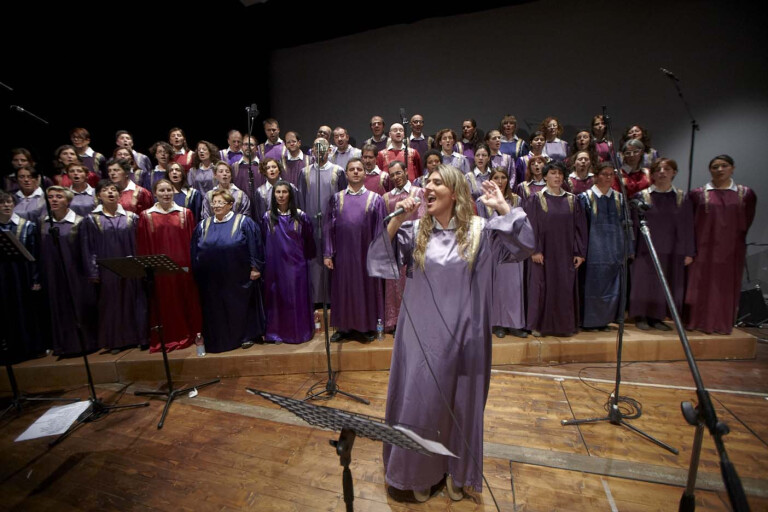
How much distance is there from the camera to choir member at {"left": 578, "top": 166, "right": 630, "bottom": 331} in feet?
13.9

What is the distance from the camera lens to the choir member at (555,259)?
4.18 metres

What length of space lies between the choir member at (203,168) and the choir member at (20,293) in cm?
193

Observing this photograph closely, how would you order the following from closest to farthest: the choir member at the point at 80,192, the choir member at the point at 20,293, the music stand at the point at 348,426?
the music stand at the point at 348,426 < the choir member at the point at 20,293 < the choir member at the point at 80,192

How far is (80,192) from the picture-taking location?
4531mm

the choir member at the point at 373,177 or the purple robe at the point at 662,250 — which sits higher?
the choir member at the point at 373,177

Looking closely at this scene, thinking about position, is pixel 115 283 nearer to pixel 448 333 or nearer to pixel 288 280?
pixel 288 280

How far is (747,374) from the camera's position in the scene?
12.0ft

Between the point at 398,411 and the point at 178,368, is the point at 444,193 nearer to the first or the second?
the point at 398,411

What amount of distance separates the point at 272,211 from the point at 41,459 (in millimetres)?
2805

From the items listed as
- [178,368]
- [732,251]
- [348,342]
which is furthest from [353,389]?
[732,251]

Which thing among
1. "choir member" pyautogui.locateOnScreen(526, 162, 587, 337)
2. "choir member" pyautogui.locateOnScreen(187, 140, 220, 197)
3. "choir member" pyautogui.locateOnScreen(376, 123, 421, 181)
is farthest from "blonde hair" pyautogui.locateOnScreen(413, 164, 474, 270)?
"choir member" pyautogui.locateOnScreen(187, 140, 220, 197)

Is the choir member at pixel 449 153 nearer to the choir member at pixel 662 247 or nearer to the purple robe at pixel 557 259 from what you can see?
the purple robe at pixel 557 259

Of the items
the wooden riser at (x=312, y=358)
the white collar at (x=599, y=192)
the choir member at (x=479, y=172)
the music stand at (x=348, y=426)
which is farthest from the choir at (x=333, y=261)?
the music stand at (x=348, y=426)

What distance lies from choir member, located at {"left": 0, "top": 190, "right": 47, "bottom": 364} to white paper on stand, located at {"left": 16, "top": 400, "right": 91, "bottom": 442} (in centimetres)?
124
